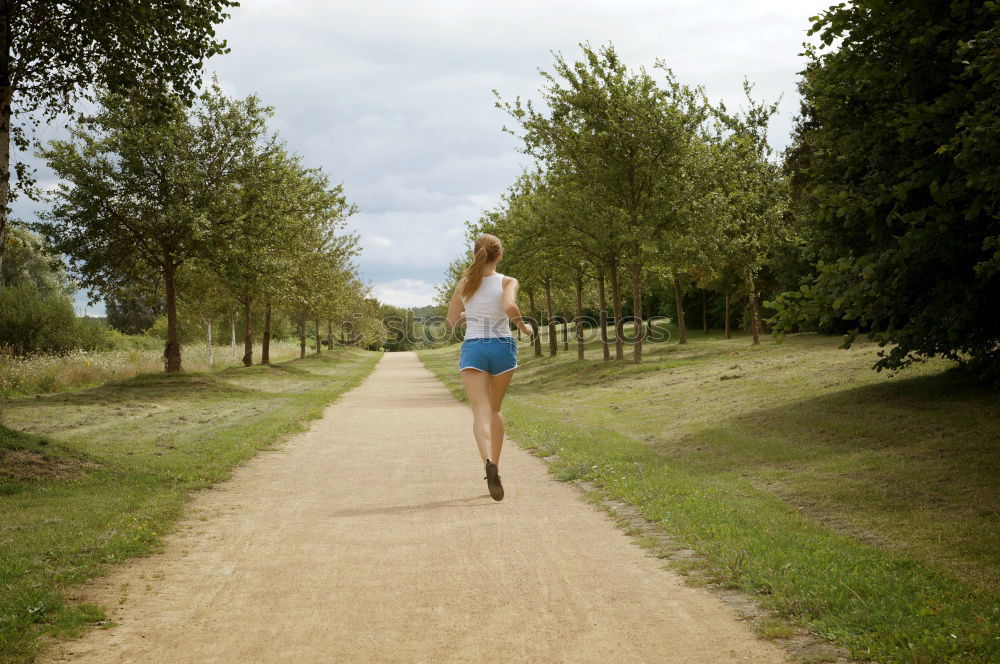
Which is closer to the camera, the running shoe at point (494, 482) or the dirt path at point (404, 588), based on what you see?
the dirt path at point (404, 588)

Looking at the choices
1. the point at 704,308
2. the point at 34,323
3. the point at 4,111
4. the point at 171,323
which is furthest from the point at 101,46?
the point at 704,308

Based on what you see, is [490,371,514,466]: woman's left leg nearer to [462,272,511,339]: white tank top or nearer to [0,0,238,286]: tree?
[462,272,511,339]: white tank top

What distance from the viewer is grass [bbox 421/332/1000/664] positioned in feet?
14.7

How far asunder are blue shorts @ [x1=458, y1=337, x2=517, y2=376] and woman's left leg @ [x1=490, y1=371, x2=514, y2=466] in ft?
0.24

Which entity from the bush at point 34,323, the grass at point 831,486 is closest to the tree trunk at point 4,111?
the grass at point 831,486

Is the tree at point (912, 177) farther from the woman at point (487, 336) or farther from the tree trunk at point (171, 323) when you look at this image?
the tree trunk at point (171, 323)

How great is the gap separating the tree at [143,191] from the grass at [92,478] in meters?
5.93

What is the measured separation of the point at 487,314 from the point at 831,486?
3968mm

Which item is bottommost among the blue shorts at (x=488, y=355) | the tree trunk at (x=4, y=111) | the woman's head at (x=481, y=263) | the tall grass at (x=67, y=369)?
the tall grass at (x=67, y=369)

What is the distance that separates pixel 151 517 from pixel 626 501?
434cm

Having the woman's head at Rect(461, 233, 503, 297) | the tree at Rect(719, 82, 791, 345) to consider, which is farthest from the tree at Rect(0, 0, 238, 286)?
the tree at Rect(719, 82, 791, 345)

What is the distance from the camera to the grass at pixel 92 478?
4.82m

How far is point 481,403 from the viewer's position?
7633mm

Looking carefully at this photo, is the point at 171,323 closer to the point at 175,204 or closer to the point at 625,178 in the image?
the point at 175,204
